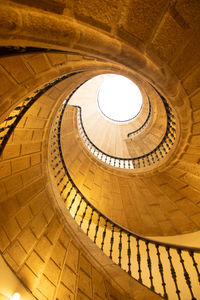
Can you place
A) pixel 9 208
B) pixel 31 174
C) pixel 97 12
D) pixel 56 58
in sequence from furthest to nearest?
1. pixel 31 174
2. pixel 9 208
3. pixel 56 58
4. pixel 97 12

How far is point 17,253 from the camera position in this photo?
10.1ft

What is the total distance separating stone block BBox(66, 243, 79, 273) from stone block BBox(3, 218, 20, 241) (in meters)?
0.97

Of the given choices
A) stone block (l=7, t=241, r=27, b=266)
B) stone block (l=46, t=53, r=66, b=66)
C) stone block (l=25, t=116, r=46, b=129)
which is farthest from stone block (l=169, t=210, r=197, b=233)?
stone block (l=46, t=53, r=66, b=66)

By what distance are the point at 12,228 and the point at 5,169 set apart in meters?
1.05

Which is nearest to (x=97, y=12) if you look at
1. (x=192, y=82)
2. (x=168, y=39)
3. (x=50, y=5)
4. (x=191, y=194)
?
A: (x=50, y=5)

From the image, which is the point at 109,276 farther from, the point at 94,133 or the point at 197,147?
the point at 94,133

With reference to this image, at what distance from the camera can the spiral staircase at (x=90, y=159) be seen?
4.88 ft

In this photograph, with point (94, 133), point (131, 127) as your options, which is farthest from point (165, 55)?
point (131, 127)

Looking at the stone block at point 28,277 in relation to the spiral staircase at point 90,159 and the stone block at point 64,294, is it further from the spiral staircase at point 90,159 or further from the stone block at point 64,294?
the stone block at point 64,294

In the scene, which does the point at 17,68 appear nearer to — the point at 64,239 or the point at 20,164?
the point at 20,164

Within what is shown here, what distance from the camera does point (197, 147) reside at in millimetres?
3742

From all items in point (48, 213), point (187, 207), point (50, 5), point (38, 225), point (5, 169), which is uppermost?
point (50, 5)

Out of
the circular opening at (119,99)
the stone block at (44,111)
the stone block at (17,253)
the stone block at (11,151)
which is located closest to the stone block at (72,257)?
the stone block at (17,253)

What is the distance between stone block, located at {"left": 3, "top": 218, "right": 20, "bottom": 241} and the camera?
3.19 metres
